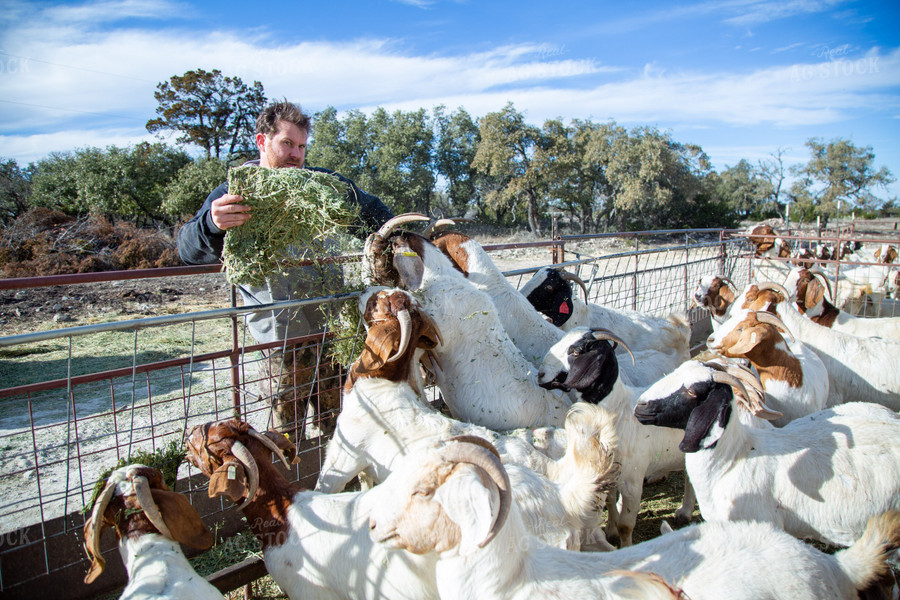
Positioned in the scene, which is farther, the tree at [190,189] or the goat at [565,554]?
the tree at [190,189]

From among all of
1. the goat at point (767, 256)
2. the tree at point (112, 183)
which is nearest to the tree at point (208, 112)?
the tree at point (112, 183)

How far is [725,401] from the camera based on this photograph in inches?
118

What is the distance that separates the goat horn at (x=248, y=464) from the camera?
2605 millimetres

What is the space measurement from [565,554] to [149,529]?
6.52 ft

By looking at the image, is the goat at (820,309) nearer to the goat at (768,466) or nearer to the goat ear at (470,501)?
the goat at (768,466)

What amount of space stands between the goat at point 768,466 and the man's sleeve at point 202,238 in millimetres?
2902

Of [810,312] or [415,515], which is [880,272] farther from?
[415,515]

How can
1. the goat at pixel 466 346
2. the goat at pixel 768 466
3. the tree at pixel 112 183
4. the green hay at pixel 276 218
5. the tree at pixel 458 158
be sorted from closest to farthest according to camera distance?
the goat at pixel 768 466, the green hay at pixel 276 218, the goat at pixel 466 346, the tree at pixel 112 183, the tree at pixel 458 158

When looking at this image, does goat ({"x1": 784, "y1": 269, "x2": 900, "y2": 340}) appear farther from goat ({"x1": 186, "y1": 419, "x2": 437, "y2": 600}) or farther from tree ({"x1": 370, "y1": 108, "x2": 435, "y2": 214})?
tree ({"x1": 370, "y1": 108, "x2": 435, "y2": 214})

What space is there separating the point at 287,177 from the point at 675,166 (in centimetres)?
3655

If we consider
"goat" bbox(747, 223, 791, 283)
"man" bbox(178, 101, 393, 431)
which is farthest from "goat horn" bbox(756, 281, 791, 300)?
"man" bbox(178, 101, 393, 431)

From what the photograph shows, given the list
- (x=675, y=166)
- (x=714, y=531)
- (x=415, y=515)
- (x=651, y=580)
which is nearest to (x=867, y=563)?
(x=714, y=531)

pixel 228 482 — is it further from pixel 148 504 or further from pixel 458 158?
pixel 458 158

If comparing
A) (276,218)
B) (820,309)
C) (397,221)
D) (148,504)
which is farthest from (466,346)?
(820,309)
